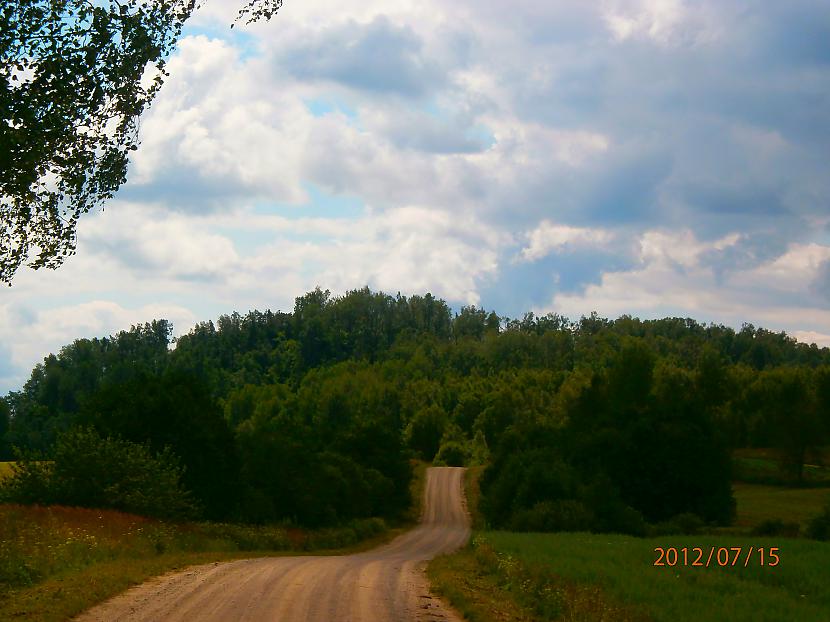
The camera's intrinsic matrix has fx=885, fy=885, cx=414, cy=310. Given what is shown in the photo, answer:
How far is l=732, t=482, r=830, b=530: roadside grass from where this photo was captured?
69.0m

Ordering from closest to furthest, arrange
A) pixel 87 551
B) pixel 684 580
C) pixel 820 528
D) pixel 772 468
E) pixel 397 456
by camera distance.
Answer: pixel 87 551, pixel 684 580, pixel 820 528, pixel 397 456, pixel 772 468

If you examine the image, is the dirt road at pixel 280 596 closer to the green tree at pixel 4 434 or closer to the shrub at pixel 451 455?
the shrub at pixel 451 455

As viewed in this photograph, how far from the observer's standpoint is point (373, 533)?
60.5m

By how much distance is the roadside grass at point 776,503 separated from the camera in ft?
226

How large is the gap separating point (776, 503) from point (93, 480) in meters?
65.8

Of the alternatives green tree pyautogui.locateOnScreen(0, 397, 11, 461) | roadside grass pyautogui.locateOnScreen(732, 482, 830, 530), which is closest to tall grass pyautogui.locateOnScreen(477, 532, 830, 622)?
roadside grass pyautogui.locateOnScreen(732, 482, 830, 530)

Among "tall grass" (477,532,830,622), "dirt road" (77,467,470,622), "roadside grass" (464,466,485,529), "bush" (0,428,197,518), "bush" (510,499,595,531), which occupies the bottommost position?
"roadside grass" (464,466,485,529)

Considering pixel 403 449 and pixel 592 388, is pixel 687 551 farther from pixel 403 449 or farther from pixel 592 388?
pixel 592 388

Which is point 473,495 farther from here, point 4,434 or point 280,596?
point 4,434

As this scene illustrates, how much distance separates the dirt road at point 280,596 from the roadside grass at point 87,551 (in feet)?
2.33

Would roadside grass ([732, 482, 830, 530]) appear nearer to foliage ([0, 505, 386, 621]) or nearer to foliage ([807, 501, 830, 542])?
foliage ([807, 501, 830, 542])

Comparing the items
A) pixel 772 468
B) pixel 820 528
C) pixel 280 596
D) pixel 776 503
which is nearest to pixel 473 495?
pixel 776 503
